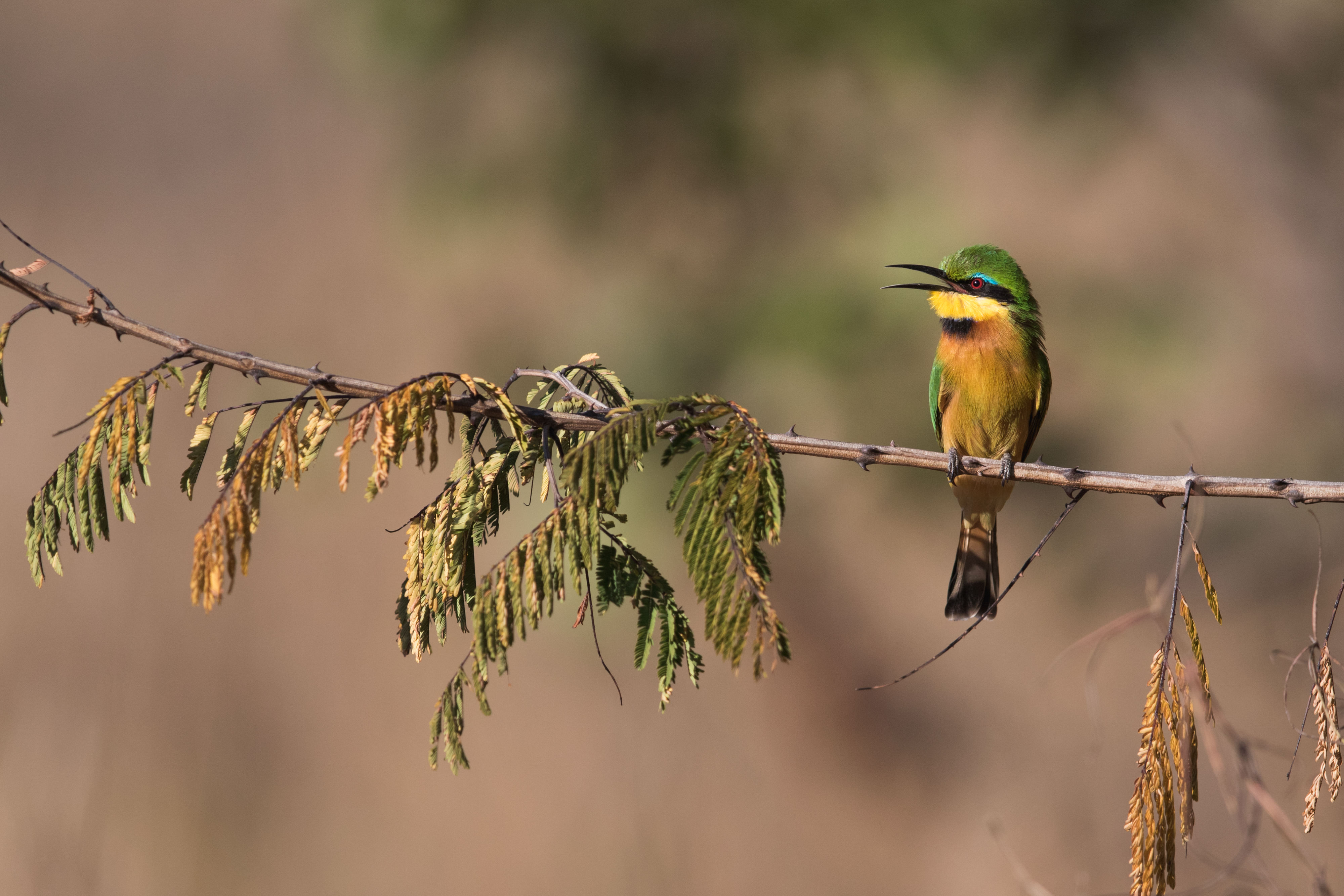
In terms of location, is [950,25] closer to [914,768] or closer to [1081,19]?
[1081,19]

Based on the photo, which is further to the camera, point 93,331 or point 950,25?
point 93,331

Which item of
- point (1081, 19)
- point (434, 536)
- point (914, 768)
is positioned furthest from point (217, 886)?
point (1081, 19)

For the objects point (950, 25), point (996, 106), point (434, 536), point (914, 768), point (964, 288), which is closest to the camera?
point (434, 536)

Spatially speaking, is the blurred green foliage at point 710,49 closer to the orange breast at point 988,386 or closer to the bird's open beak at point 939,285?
the bird's open beak at point 939,285

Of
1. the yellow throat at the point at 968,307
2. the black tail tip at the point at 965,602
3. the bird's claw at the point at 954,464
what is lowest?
the black tail tip at the point at 965,602

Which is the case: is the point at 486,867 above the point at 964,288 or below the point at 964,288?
below

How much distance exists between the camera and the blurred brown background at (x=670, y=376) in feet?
16.3

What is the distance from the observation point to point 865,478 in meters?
6.23

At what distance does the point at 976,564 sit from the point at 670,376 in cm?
260

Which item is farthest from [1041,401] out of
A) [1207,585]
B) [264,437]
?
[264,437]

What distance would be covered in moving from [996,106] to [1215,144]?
1.42 metres

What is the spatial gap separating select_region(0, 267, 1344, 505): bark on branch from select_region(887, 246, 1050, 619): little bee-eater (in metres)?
1.50

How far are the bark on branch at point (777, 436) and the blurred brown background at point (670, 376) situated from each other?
3.37 metres

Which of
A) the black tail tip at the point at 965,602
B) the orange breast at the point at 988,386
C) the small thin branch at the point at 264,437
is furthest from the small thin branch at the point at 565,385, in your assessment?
the orange breast at the point at 988,386
